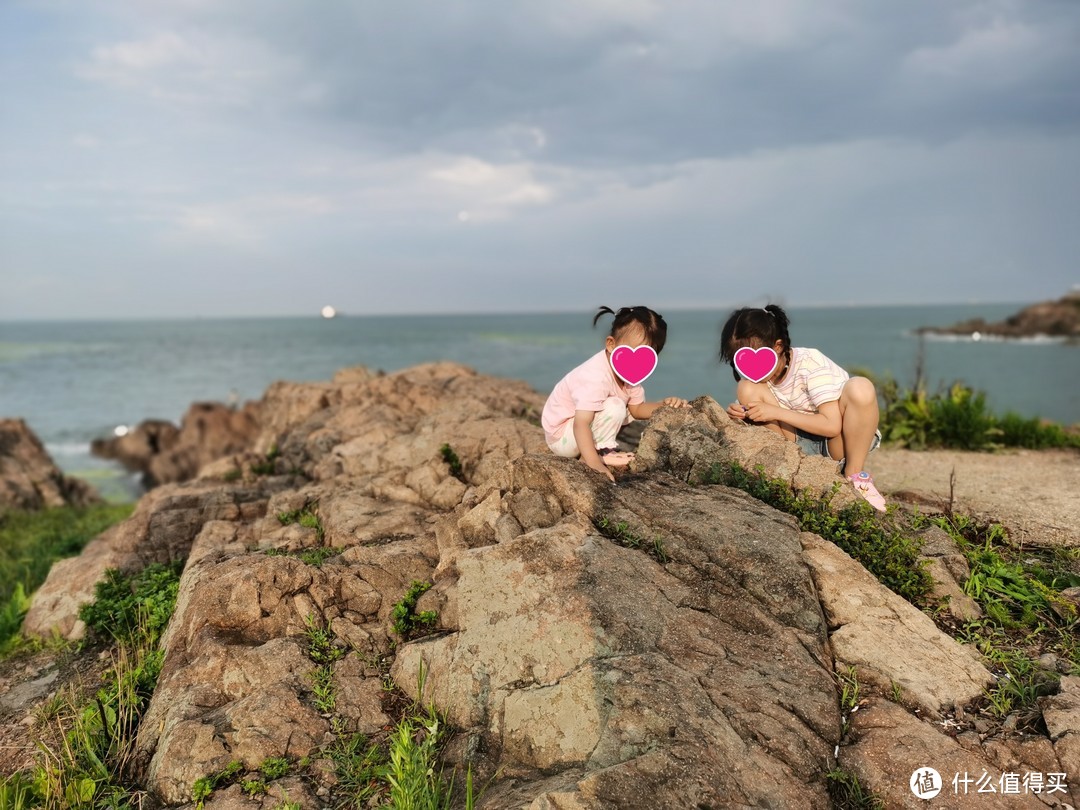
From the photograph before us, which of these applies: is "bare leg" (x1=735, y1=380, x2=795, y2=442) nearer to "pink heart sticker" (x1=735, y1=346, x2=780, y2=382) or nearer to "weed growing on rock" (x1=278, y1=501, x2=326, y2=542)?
"pink heart sticker" (x1=735, y1=346, x2=780, y2=382)

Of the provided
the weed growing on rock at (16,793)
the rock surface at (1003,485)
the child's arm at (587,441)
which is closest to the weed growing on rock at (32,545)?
the weed growing on rock at (16,793)

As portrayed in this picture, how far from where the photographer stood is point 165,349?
307ft

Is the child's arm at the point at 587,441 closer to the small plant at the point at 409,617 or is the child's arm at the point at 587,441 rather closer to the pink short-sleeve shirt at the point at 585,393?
the pink short-sleeve shirt at the point at 585,393

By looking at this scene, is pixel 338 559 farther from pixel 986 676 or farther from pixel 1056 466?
pixel 1056 466

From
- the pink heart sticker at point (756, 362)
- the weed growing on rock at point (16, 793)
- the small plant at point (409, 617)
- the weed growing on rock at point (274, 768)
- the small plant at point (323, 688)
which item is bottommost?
the weed growing on rock at point (16, 793)

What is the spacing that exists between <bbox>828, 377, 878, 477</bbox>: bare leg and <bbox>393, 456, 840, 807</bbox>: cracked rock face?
136 cm

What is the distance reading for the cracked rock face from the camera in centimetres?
324

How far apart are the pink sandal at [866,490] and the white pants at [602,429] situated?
1.94 m

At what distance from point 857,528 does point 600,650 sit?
7.73 ft

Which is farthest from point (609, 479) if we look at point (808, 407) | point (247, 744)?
point (247, 744)

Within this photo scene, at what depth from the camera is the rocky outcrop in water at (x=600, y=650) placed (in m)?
3.36

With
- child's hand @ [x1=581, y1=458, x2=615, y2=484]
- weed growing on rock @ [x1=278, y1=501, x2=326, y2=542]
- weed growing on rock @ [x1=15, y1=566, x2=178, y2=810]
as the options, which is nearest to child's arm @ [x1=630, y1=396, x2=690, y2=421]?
child's hand @ [x1=581, y1=458, x2=615, y2=484]

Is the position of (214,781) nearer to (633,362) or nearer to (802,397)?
(633,362)

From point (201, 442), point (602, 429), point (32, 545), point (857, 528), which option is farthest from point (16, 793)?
point (201, 442)
